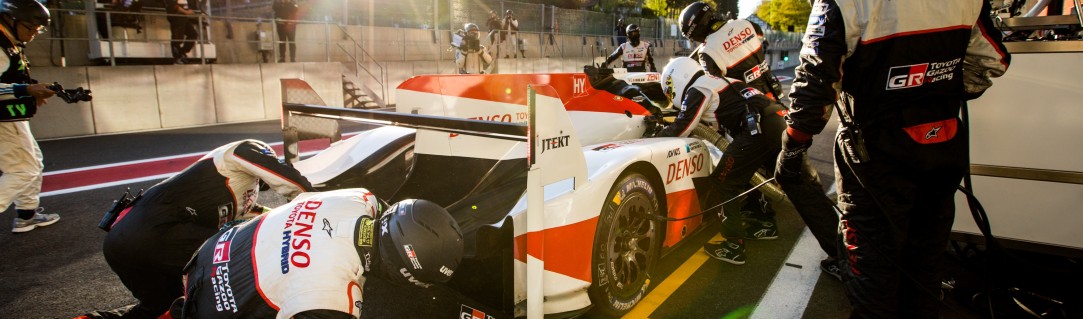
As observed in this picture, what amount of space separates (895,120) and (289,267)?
86.8 inches

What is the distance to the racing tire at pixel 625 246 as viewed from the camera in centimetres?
256

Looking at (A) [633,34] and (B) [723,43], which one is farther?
(A) [633,34]

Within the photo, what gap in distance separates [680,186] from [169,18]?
428 inches

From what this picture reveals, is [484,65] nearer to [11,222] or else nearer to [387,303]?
[11,222]

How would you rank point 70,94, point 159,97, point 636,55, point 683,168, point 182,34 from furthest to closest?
point 636,55 < point 182,34 < point 159,97 < point 70,94 < point 683,168

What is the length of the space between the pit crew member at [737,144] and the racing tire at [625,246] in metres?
0.68

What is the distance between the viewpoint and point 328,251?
6.21ft

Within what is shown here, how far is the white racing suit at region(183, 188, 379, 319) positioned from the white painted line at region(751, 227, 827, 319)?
193cm

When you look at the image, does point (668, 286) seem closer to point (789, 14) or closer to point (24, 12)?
point (24, 12)

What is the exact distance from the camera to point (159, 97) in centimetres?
960

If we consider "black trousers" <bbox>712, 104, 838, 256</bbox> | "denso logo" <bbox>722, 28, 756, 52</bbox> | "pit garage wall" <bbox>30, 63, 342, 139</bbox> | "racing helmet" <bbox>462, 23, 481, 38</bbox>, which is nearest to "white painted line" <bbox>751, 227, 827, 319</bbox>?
"black trousers" <bbox>712, 104, 838, 256</bbox>

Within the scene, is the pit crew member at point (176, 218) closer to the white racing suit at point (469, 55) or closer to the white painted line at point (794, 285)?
the white painted line at point (794, 285)

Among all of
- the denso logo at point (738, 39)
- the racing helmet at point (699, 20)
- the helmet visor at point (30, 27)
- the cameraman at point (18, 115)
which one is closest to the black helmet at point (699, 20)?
the racing helmet at point (699, 20)

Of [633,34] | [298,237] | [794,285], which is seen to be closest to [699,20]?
[794,285]
